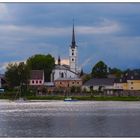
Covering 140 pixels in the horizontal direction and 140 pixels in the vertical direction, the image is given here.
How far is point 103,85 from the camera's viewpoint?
130250 millimetres

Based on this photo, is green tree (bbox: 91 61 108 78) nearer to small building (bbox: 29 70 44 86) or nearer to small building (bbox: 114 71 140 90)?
small building (bbox: 29 70 44 86)

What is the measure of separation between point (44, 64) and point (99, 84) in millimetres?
19217

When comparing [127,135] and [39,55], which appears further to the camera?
[39,55]

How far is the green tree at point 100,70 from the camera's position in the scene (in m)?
144

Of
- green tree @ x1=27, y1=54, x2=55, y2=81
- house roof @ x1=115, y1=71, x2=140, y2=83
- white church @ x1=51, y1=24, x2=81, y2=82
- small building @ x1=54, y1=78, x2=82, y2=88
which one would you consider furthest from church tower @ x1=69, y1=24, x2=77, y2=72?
house roof @ x1=115, y1=71, x2=140, y2=83

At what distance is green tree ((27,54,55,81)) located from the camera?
143625mm

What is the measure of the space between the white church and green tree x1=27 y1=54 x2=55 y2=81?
1.57m

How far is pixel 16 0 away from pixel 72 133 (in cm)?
1235

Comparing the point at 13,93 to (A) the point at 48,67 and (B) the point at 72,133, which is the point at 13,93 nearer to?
(A) the point at 48,67

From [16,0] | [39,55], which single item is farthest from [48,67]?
[16,0]

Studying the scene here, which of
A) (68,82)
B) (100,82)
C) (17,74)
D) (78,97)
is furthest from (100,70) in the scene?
(78,97)

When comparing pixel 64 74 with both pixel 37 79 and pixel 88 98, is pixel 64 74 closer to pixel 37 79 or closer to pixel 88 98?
pixel 37 79

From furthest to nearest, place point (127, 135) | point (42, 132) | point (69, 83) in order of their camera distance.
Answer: point (69, 83), point (42, 132), point (127, 135)

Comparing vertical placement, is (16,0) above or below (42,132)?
above
